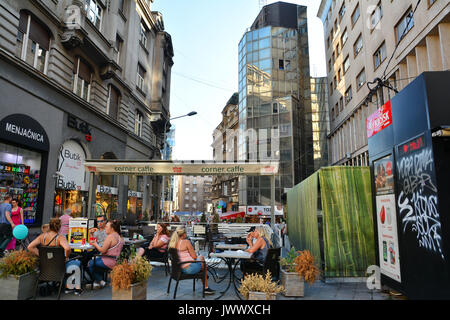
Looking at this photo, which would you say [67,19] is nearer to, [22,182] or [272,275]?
[22,182]

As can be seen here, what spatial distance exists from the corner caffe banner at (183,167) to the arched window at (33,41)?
199 inches

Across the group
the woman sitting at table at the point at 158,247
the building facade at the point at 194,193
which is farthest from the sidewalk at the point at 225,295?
the building facade at the point at 194,193

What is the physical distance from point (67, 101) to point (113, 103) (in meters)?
5.86

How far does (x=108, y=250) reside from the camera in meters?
6.34

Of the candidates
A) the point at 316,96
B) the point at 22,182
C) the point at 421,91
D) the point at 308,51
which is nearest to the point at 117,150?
the point at 22,182

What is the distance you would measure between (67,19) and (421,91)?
15.5m

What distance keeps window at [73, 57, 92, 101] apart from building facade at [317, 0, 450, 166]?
17535mm

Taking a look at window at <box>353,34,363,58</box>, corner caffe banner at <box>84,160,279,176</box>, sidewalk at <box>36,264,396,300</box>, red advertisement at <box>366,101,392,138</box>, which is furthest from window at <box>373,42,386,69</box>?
sidewalk at <box>36,264,396,300</box>

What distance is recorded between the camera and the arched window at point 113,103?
19.8 m

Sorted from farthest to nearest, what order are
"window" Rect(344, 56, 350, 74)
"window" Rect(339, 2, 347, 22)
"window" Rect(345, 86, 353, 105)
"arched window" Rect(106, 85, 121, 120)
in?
"window" Rect(339, 2, 347, 22) < "window" Rect(344, 56, 350, 74) < "window" Rect(345, 86, 353, 105) < "arched window" Rect(106, 85, 121, 120)

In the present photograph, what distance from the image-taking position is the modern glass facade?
1528 inches

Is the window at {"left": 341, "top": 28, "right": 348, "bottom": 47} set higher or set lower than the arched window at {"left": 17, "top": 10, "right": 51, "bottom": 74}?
higher

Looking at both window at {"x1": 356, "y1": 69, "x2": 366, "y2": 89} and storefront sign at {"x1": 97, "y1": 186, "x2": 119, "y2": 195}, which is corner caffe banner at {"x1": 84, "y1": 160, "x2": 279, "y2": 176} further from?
window at {"x1": 356, "y1": 69, "x2": 366, "y2": 89}
